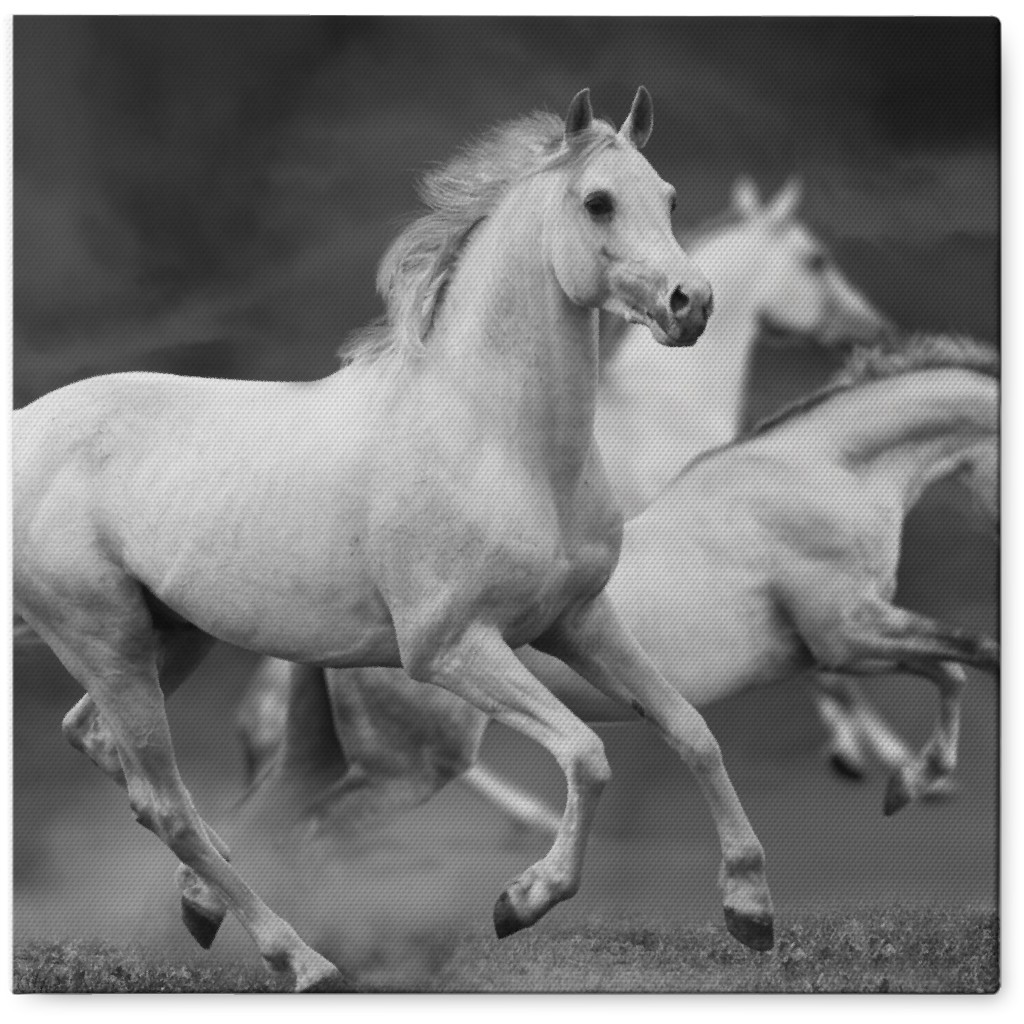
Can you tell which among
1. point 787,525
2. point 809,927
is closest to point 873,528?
point 787,525

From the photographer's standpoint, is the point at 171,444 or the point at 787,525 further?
the point at 787,525

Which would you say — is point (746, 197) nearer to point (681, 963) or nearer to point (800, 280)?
point (800, 280)

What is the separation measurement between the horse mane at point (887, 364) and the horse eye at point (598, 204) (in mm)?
1048

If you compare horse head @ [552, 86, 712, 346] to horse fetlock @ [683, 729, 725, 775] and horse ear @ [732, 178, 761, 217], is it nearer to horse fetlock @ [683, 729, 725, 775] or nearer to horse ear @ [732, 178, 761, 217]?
horse ear @ [732, 178, 761, 217]

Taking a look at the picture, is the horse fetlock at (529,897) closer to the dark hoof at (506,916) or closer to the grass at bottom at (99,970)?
the dark hoof at (506,916)

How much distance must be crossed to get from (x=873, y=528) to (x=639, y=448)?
1.97ft

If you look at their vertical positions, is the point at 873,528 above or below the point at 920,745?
above

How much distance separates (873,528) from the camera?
16.0 ft

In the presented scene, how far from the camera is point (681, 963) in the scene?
4648mm

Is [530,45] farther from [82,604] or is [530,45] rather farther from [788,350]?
[82,604]

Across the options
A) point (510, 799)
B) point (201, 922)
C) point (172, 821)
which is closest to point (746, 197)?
point (510, 799)

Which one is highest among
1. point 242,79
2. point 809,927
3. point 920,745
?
point 242,79

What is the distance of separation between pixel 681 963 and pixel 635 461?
1186 millimetres

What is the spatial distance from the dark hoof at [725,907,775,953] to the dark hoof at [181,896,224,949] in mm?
1183
